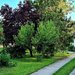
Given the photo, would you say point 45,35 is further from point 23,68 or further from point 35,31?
point 23,68

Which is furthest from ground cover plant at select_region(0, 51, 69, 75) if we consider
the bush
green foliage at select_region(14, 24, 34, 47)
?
green foliage at select_region(14, 24, 34, 47)

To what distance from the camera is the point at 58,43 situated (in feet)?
107

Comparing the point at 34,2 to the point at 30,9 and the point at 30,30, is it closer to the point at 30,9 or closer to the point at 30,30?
the point at 30,9

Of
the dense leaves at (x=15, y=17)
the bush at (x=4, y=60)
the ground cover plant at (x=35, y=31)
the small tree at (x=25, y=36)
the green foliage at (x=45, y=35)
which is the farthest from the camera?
the dense leaves at (x=15, y=17)

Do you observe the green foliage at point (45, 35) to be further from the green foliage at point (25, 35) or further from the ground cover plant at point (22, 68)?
the ground cover plant at point (22, 68)

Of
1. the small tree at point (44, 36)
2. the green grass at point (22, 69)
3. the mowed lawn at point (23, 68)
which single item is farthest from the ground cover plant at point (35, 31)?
the green grass at point (22, 69)

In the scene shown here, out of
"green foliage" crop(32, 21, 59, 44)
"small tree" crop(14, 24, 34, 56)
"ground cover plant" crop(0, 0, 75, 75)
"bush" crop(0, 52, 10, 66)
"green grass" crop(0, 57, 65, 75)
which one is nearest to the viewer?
"green grass" crop(0, 57, 65, 75)

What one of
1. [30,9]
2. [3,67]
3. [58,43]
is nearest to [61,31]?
[58,43]

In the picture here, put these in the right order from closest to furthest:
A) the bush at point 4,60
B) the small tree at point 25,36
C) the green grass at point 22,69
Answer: the green grass at point 22,69 < the bush at point 4,60 < the small tree at point 25,36

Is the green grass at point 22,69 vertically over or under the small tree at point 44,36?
under

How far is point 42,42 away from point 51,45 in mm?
2173

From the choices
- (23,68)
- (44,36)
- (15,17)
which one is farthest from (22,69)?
(15,17)

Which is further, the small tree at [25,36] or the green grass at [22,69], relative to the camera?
the small tree at [25,36]

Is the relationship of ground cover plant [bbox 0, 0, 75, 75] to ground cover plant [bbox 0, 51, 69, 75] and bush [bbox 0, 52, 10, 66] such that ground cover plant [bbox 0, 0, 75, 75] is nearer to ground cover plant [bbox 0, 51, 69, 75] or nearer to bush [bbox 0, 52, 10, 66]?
ground cover plant [bbox 0, 51, 69, 75]
